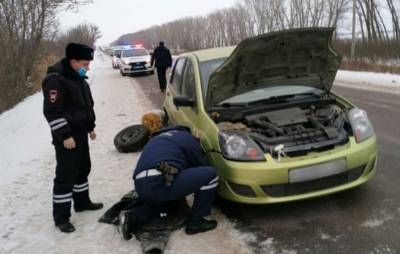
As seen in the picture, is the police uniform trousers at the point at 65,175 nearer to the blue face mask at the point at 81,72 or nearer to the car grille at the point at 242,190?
the blue face mask at the point at 81,72

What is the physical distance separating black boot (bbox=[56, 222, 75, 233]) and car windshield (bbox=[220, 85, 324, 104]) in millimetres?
2014

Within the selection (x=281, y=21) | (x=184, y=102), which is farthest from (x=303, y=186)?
(x=281, y=21)

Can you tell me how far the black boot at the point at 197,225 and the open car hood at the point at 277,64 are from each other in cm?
134

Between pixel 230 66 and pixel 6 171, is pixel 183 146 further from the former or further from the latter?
pixel 6 171

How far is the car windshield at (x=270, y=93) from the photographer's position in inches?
208

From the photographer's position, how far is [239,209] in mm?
4793

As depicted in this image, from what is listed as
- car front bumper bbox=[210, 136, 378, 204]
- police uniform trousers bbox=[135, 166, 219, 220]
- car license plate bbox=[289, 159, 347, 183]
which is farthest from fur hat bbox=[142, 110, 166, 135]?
car license plate bbox=[289, 159, 347, 183]

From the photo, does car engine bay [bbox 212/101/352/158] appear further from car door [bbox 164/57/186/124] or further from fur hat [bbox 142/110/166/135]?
fur hat [bbox 142/110/166/135]

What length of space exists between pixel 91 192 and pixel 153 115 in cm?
228

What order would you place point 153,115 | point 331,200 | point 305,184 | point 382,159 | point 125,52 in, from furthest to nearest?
point 125,52 < point 153,115 < point 382,159 < point 331,200 < point 305,184

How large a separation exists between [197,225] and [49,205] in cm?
194

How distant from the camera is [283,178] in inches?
165

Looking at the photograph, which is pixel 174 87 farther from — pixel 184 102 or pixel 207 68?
pixel 184 102

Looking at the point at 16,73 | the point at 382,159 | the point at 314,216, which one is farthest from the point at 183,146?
the point at 16,73
